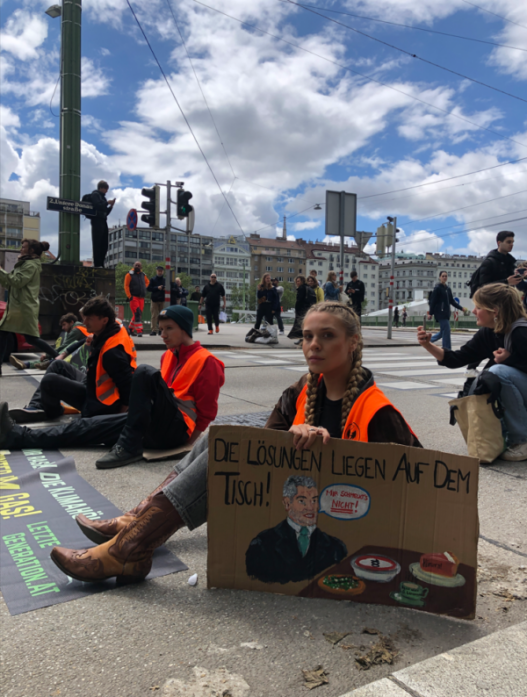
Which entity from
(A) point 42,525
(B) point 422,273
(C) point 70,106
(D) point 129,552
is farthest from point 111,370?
(B) point 422,273

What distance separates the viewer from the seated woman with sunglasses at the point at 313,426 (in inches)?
82.6

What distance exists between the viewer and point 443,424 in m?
5.43

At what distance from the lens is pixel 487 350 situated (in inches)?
164

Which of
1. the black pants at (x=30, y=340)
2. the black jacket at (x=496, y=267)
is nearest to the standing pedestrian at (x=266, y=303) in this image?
the black pants at (x=30, y=340)

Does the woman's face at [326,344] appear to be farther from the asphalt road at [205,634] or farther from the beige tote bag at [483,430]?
the beige tote bag at [483,430]

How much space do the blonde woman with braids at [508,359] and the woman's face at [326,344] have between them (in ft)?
5.90

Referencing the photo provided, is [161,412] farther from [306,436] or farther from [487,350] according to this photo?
[487,350]

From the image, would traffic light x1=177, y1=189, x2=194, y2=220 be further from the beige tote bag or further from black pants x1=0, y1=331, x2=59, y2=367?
the beige tote bag

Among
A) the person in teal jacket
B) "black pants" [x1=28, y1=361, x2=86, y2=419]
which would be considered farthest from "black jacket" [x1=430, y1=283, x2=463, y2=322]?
"black pants" [x1=28, y1=361, x2=86, y2=419]

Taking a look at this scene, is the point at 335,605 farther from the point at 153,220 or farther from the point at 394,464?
the point at 153,220

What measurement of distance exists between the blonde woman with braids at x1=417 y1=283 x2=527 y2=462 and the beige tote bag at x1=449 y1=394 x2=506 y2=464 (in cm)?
8

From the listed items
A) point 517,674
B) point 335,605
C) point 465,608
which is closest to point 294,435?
point 335,605

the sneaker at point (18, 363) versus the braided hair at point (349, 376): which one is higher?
the braided hair at point (349, 376)

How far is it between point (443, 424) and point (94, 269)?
32.6 feet
